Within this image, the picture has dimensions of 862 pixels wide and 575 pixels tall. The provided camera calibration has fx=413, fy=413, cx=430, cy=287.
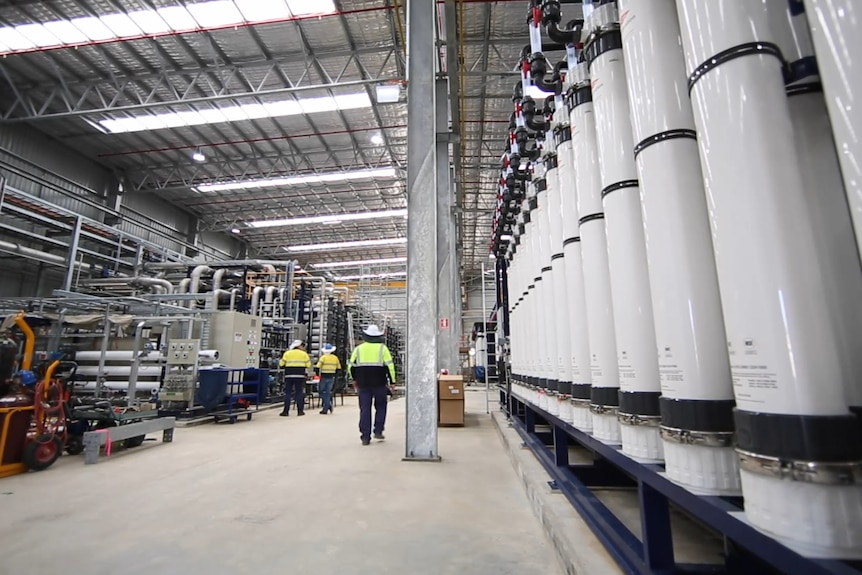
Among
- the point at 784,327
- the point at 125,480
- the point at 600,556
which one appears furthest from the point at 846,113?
the point at 125,480

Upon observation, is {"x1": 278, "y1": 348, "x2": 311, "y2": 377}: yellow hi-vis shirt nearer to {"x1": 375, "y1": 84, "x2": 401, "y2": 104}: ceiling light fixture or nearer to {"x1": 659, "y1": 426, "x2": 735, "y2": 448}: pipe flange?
{"x1": 375, "y1": 84, "x2": 401, "y2": 104}: ceiling light fixture

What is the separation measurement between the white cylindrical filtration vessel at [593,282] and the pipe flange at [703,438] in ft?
2.18

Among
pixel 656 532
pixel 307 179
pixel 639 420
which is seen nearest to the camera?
pixel 656 532

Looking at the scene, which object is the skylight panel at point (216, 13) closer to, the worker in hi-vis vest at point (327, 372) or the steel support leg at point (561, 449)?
the worker in hi-vis vest at point (327, 372)

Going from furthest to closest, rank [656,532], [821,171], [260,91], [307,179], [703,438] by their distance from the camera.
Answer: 1. [307,179]
2. [260,91]
3. [656,532]
4. [703,438]
5. [821,171]

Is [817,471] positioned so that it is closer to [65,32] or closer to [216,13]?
[216,13]

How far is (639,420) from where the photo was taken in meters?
1.69

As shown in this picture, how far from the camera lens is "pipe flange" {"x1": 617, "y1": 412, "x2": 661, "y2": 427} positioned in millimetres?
1651

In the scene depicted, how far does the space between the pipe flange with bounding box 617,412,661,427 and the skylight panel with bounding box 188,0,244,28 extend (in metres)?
8.52

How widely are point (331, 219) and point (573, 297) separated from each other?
13.9 metres

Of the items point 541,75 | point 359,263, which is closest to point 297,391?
point 541,75

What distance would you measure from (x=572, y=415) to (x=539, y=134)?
2841 millimetres

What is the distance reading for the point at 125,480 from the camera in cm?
389

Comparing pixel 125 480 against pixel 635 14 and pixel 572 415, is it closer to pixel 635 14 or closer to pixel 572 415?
pixel 572 415
